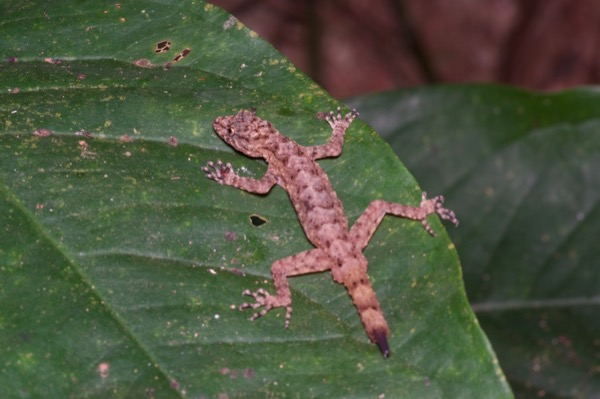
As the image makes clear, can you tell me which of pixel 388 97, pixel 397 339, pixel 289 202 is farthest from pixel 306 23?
pixel 397 339

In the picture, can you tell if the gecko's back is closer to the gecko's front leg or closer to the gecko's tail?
the gecko's front leg

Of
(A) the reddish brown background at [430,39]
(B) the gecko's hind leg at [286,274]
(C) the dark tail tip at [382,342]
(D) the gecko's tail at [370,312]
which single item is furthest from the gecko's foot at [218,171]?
(A) the reddish brown background at [430,39]

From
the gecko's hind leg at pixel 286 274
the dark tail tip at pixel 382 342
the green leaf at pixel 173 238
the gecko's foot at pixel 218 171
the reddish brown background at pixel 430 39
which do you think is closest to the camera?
the green leaf at pixel 173 238

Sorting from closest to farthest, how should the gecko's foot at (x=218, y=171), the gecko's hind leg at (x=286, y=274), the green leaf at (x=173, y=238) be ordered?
the green leaf at (x=173, y=238), the gecko's hind leg at (x=286, y=274), the gecko's foot at (x=218, y=171)

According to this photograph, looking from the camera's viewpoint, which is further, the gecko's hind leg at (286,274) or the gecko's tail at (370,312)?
the gecko's hind leg at (286,274)

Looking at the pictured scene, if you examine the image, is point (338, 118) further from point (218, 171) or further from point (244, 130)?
point (218, 171)

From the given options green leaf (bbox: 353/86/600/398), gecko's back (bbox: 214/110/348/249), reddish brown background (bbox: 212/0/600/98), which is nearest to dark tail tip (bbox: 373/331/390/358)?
gecko's back (bbox: 214/110/348/249)

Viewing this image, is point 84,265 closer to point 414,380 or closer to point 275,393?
point 275,393

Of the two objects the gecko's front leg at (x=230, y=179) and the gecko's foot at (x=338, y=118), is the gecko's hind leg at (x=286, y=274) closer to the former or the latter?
the gecko's front leg at (x=230, y=179)
